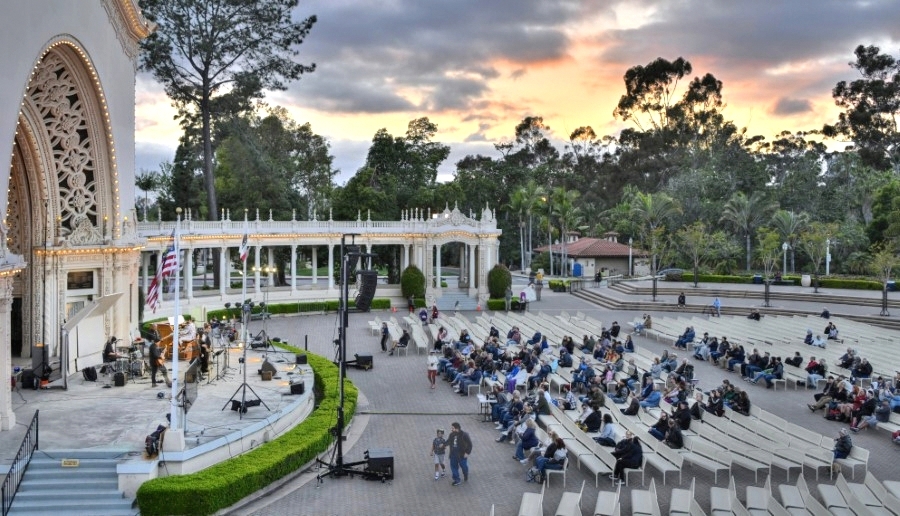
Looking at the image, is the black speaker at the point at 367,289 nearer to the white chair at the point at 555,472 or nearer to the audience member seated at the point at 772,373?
the white chair at the point at 555,472

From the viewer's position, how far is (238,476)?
1542 cm

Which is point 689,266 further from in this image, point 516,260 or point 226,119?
point 226,119

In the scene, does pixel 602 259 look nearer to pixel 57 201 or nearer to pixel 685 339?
pixel 685 339

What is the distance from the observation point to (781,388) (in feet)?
84.8

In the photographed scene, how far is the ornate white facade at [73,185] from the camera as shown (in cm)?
2480

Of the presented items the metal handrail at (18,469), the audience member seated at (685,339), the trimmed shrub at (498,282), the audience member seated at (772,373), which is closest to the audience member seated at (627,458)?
the audience member seated at (772,373)

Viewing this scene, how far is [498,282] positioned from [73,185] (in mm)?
28240

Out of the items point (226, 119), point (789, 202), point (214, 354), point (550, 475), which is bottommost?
point (550, 475)

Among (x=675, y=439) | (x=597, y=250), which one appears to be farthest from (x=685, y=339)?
(x=597, y=250)

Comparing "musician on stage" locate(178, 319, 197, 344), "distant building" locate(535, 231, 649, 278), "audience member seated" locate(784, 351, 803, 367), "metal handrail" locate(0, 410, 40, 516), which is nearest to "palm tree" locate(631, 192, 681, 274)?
"distant building" locate(535, 231, 649, 278)

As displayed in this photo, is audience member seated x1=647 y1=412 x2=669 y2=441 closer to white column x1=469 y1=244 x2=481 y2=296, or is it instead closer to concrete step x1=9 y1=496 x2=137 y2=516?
concrete step x1=9 y1=496 x2=137 y2=516

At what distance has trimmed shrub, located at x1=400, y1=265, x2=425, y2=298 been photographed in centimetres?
4862

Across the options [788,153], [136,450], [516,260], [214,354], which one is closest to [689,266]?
[516,260]

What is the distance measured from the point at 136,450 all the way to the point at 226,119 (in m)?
44.3
